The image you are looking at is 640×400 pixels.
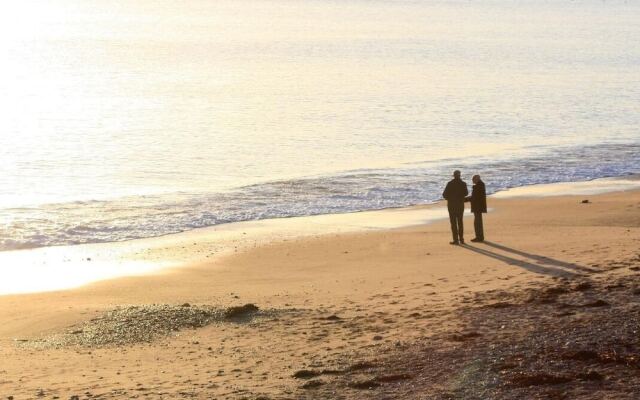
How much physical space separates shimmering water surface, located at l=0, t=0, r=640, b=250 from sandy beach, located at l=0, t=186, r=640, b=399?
22.7ft

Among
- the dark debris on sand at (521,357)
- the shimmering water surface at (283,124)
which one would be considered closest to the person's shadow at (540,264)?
the dark debris on sand at (521,357)

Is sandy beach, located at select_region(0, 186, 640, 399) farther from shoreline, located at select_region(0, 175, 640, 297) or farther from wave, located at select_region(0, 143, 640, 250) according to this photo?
wave, located at select_region(0, 143, 640, 250)

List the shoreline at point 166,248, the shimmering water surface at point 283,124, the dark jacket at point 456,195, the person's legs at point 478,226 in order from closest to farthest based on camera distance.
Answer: the shoreline at point 166,248 → the dark jacket at point 456,195 → the person's legs at point 478,226 → the shimmering water surface at point 283,124

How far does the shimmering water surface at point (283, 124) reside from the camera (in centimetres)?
2892

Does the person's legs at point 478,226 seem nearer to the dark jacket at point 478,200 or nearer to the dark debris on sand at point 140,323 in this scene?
the dark jacket at point 478,200

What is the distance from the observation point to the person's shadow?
52.6 ft

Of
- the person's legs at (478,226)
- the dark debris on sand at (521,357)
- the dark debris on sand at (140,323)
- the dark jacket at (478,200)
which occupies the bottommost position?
the dark debris on sand at (521,357)

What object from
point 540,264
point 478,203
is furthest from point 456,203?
point 540,264

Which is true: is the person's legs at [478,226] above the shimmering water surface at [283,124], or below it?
below

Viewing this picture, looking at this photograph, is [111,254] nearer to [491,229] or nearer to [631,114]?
[491,229]

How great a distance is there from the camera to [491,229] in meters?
21.9

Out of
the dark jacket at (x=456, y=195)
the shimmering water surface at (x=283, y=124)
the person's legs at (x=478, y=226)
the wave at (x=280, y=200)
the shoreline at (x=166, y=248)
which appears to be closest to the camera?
the shoreline at (x=166, y=248)

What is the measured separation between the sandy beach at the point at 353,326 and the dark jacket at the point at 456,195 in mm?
757

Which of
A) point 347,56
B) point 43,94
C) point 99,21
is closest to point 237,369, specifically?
point 43,94
